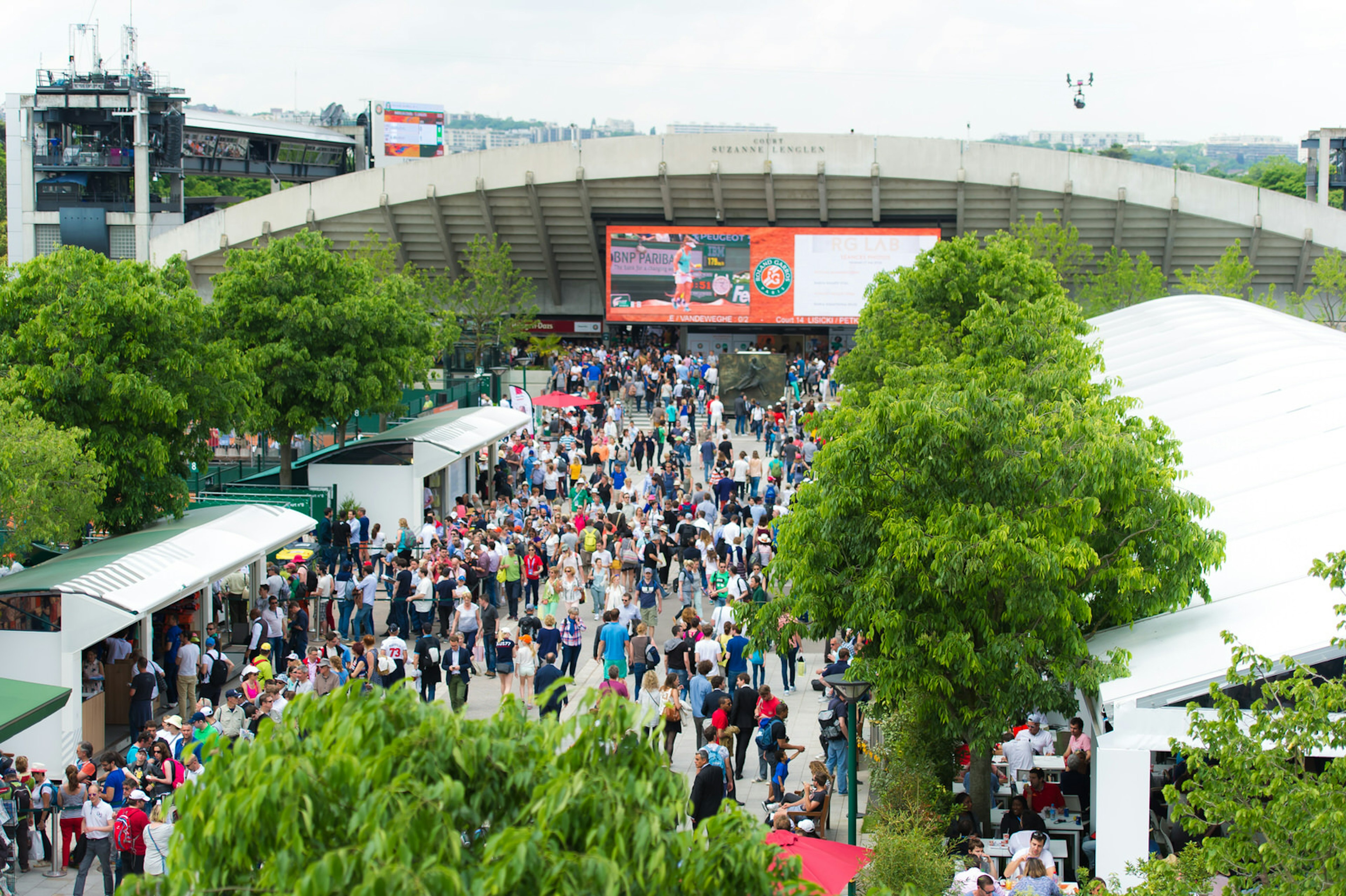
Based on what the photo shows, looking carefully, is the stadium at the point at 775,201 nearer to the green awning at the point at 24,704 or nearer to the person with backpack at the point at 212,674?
the person with backpack at the point at 212,674

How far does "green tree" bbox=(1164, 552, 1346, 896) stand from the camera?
6559 mm

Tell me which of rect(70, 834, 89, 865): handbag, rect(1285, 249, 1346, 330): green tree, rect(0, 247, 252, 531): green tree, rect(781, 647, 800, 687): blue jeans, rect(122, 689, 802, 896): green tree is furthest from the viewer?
rect(1285, 249, 1346, 330): green tree

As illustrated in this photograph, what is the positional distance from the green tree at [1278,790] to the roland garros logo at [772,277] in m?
39.7

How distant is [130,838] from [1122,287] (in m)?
38.9

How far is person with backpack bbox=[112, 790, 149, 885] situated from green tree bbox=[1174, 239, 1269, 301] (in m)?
37.1

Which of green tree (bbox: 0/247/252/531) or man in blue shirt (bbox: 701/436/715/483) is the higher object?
green tree (bbox: 0/247/252/531)

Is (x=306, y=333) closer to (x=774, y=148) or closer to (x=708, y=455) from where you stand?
(x=708, y=455)

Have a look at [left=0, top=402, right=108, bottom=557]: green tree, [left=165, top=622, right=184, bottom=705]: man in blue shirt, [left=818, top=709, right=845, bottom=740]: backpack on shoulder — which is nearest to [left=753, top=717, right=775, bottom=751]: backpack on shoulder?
[left=818, top=709, right=845, bottom=740]: backpack on shoulder

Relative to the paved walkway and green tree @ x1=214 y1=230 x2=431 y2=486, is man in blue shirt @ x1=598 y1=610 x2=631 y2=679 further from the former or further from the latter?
green tree @ x1=214 y1=230 x2=431 y2=486

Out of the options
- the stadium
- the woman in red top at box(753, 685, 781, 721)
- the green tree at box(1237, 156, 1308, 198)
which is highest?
the green tree at box(1237, 156, 1308, 198)

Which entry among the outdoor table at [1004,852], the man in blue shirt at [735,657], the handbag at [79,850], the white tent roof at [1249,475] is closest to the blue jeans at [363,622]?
the man in blue shirt at [735,657]

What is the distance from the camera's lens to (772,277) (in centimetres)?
4684

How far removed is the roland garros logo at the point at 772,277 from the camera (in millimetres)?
46750

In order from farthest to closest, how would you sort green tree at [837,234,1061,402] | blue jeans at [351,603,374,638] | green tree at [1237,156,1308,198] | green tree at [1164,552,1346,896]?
green tree at [1237,156,1308,198], green tree at [837,234,1061,402], blue jeans at [351,603,374,638], green tree at [1164,552,1346,896]
